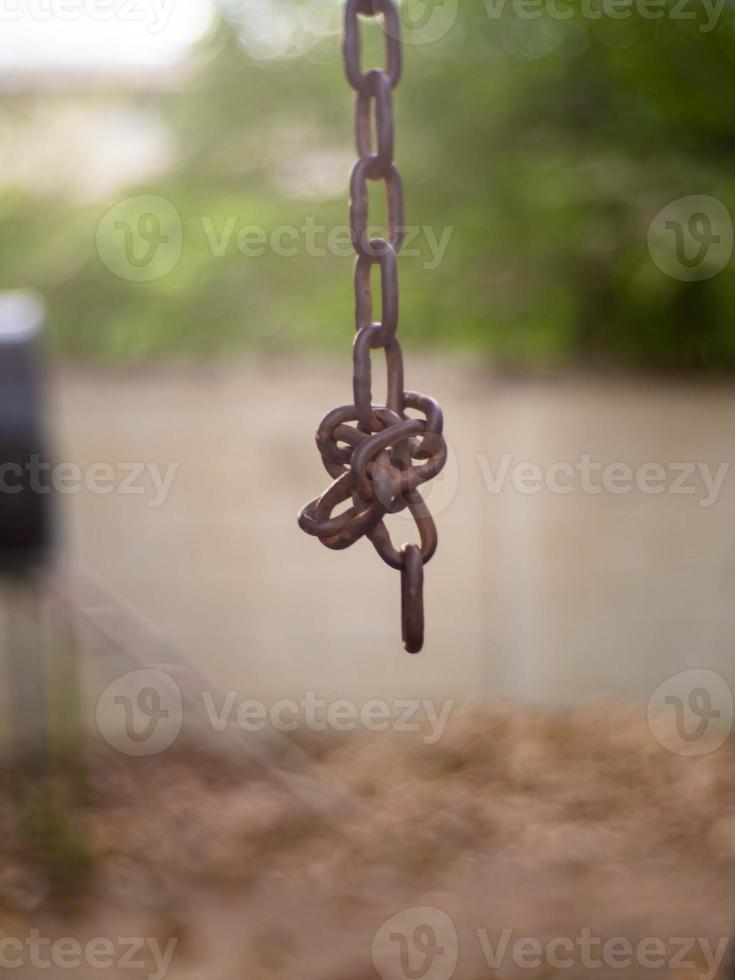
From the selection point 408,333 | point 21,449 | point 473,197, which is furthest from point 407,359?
point 21,449

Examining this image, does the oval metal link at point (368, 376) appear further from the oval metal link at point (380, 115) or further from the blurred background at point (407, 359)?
the blurred background at point (407, 359)

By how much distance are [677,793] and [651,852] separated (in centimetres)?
42

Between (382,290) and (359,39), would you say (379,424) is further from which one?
(359,39)

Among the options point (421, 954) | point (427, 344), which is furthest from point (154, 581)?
point (421, 954)

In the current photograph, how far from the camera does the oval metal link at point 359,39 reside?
99cm

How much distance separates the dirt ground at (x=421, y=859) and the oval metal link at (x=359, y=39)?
7.79ft

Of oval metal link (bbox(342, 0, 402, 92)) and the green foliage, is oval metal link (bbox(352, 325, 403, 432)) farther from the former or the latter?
the green foliage

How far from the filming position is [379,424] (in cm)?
95

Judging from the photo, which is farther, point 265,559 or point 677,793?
point 265,559

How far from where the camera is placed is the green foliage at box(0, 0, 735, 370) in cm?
351

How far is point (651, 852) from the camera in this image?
11.1ft

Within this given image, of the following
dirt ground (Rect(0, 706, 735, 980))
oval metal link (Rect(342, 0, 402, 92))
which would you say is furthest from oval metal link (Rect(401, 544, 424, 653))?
dirt ground (Rect(0, 706, 735, 980))

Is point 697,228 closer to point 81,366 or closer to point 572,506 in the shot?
point 572,506

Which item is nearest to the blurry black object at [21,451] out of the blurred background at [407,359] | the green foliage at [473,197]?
the blurred background at [407,359]
